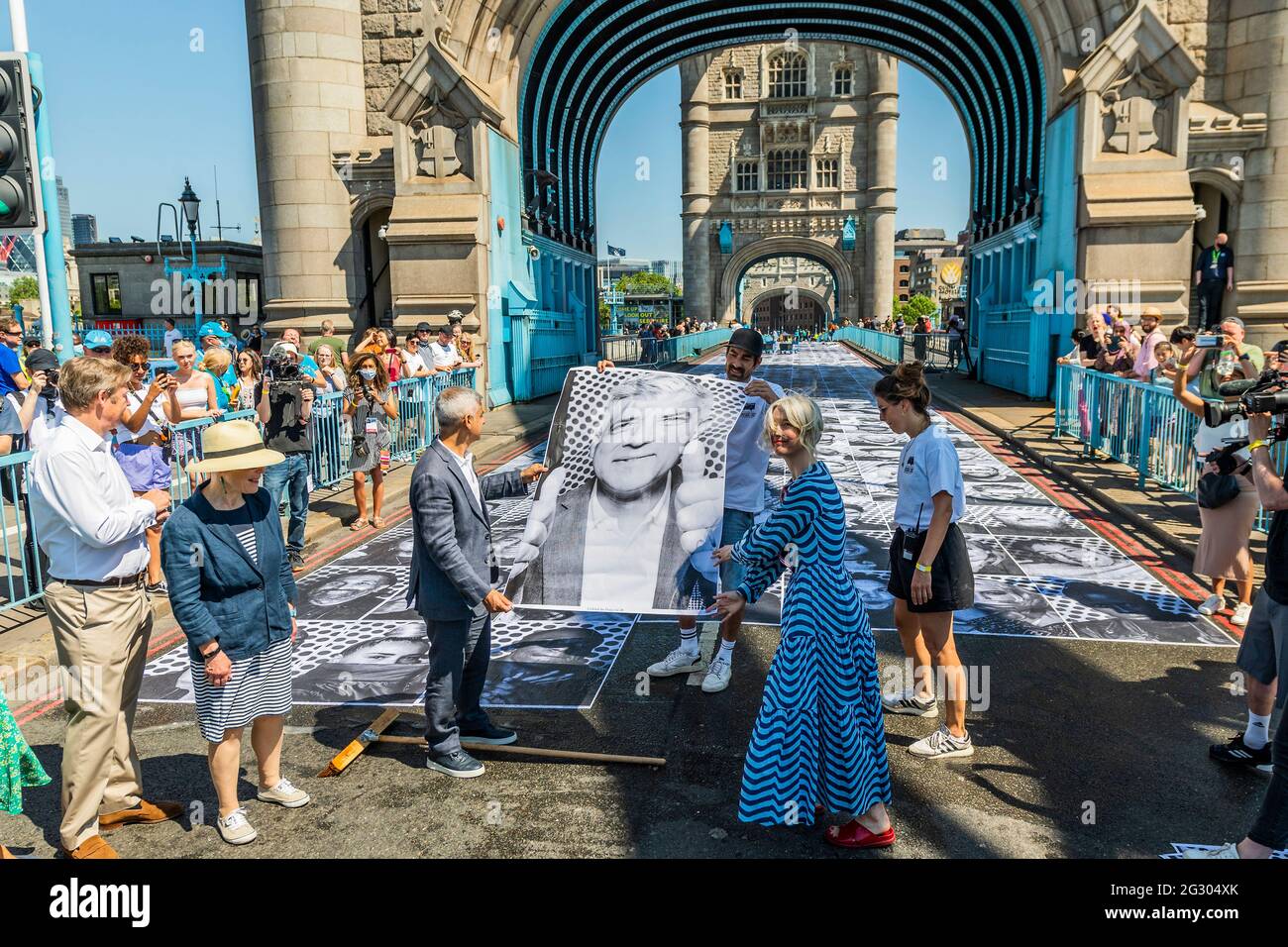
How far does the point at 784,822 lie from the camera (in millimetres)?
3893

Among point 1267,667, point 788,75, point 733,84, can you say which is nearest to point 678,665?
point 1267,667

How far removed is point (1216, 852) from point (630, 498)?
10.5ft

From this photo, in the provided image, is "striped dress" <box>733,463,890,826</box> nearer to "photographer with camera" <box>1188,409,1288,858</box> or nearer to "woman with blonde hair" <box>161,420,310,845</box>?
"photographer with camera" <box>1188,409,1288,858</box>

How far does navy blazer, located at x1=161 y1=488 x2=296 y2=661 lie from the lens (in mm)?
3975

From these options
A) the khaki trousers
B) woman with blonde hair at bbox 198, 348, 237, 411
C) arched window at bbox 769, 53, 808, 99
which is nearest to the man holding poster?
the khaki trousers

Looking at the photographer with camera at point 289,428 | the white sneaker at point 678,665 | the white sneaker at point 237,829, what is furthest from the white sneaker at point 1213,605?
the photographer with camera at point 289,428

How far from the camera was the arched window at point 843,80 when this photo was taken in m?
72.8

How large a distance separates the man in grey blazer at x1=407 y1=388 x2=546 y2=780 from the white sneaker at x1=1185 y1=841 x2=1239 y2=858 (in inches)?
127

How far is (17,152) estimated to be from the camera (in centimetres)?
712

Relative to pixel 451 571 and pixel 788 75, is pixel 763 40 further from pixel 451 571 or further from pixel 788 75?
pixel 788 75

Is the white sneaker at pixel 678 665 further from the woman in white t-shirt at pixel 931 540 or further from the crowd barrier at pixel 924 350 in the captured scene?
the crowd barrier at pixel 924 350

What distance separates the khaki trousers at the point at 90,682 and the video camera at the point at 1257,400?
5.08m
